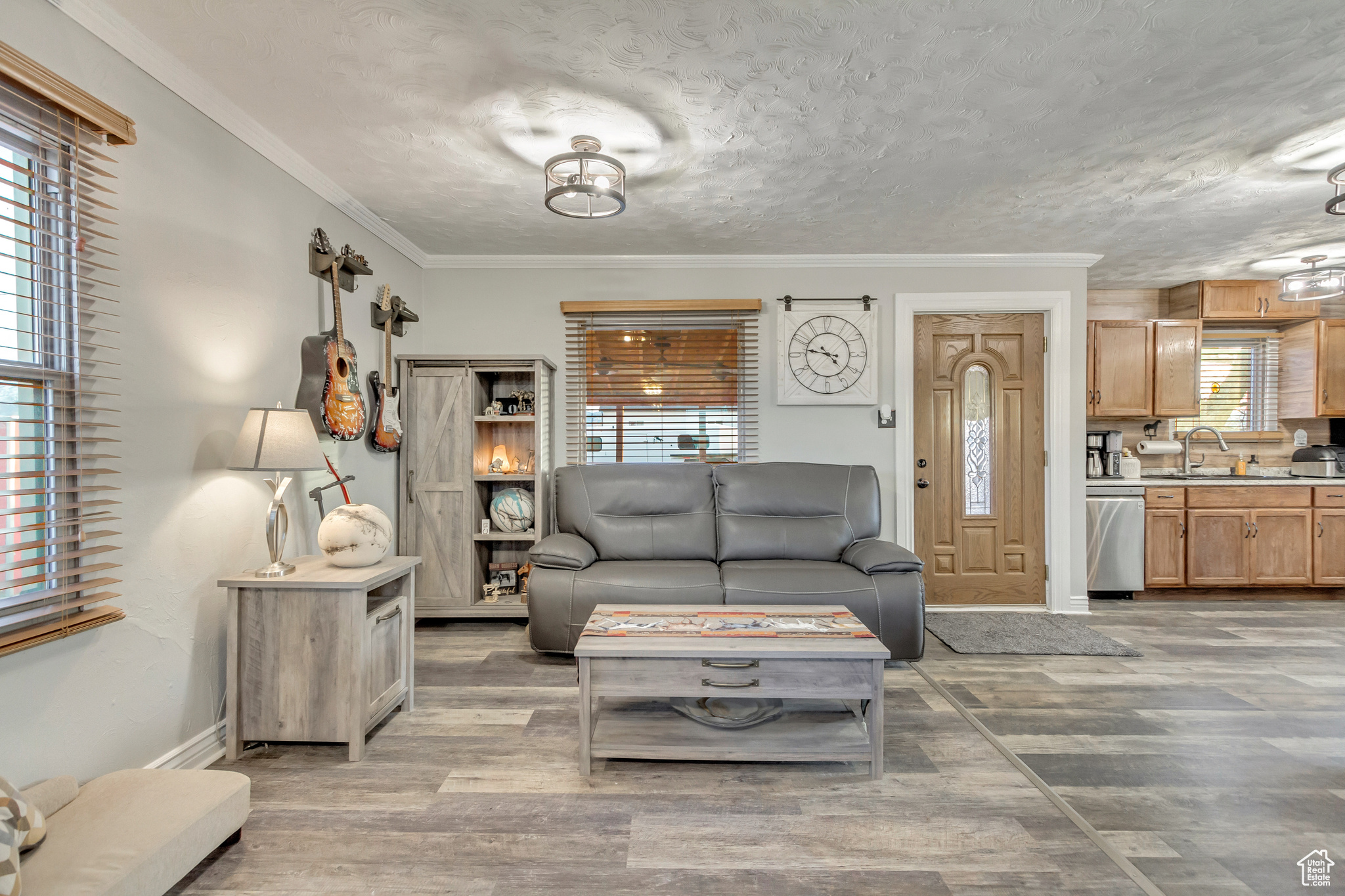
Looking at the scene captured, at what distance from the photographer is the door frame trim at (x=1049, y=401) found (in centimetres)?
415

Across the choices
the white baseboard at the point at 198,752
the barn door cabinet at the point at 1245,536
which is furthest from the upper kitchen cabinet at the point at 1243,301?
the white baseboard at the point at 198,752

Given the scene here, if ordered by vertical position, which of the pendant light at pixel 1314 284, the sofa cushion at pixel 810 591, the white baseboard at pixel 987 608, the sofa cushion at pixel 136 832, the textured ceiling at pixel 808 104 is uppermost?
the textured ceiling at pixel 808 104

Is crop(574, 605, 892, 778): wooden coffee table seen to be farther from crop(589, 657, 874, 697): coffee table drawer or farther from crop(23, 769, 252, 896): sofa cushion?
crop(23, 769, 252, 896): sofa cushion

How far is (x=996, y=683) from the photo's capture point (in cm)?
287

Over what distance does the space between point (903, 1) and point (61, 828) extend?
10.0 feet

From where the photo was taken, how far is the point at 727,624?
7.59ft

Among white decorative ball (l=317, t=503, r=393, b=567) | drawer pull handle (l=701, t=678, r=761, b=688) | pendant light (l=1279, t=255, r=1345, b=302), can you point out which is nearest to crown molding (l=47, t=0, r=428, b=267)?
white decorative ball (l=317, t=503, r=393, b=567)

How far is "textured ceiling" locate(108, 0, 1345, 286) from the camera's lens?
5.99ft

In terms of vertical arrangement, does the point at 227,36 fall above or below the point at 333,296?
above

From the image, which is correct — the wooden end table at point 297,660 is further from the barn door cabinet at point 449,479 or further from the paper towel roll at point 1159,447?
the paper towel roll at point 1159,447

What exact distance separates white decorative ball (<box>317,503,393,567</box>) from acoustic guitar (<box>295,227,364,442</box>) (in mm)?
756

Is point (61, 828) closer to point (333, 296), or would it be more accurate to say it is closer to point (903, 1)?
point (333, 296)

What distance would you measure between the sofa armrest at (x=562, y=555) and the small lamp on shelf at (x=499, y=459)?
763 mm

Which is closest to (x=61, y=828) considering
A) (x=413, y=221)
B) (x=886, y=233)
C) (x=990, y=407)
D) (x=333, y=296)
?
(x=333, y=296)
